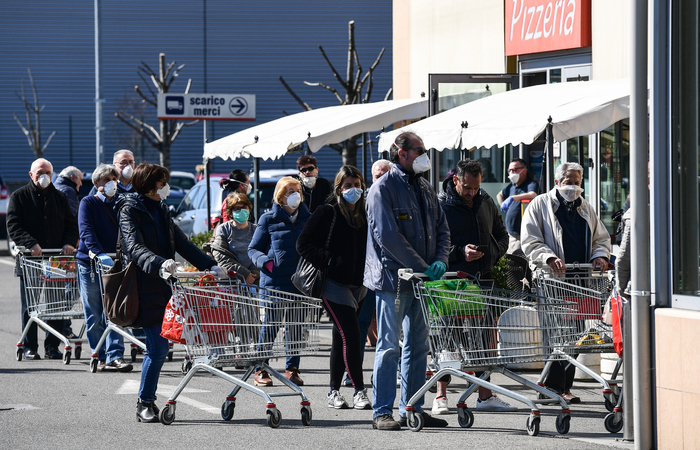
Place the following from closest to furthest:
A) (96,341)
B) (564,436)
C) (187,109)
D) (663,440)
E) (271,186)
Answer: (663,440)
(564,436)
(96,341)
(187,109)
(271,186)

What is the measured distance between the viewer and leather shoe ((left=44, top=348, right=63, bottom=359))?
10.4 m

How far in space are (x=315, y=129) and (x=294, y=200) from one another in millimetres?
5024

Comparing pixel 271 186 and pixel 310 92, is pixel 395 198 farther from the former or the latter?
pixel 310 92

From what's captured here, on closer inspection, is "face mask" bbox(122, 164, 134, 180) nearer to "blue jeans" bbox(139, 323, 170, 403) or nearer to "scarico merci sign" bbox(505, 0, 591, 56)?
"blue jeans" bbox(139, 323, 170, 403)

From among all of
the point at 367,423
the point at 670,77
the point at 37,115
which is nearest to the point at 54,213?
the point at 367,423

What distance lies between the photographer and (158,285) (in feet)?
23.7

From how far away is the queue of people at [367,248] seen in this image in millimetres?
6816

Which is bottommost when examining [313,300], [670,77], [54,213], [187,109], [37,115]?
[313,300]

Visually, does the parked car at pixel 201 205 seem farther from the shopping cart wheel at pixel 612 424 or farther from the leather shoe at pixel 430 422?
the shopping cart wheel at pixel 612 424

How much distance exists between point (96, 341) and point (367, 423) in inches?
148

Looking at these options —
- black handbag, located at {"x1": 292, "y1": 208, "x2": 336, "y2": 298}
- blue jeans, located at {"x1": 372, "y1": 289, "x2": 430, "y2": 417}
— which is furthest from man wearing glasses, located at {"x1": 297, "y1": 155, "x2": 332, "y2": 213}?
blue jeans, located at {"x1": 372, "y1": 289, "x2": 430, "y2": 417}

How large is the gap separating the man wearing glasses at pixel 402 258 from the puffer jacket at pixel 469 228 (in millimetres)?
749

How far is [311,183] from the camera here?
10.8m

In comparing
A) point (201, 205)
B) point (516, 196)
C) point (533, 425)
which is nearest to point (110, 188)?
point (516, 196)
